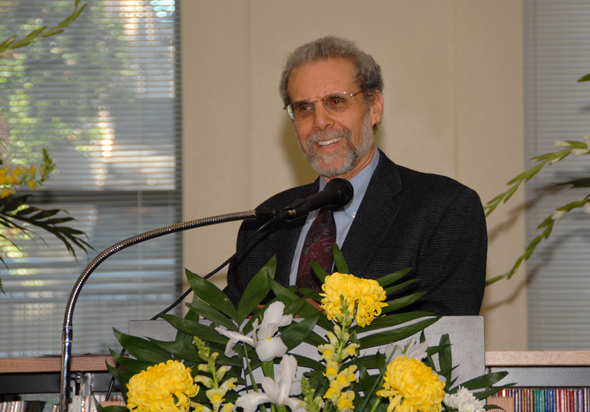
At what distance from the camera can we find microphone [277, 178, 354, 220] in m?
1.15

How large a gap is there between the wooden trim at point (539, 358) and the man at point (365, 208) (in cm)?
14

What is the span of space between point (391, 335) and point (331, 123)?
4.20 feet

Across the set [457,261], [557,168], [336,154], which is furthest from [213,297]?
[557,168]

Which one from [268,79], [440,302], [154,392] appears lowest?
[440,302]

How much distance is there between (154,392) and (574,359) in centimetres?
120

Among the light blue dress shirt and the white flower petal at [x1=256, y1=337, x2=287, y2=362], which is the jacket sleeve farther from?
the white flower petal at [x1=256, y1=337, x2=287, y2=362]

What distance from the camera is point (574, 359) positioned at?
1486 millimetres

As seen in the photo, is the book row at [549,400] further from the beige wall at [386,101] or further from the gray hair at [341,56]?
the beige wall at [386,101]

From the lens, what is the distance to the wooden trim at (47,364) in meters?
1.73

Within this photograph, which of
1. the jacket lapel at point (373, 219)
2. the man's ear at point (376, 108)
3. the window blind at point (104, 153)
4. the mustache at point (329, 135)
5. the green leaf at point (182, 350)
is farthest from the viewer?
the window blind at point (104, 153)

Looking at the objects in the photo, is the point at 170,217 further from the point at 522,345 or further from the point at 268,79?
the point at 522,345

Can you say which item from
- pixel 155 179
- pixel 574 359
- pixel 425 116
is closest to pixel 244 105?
pixel 155 179

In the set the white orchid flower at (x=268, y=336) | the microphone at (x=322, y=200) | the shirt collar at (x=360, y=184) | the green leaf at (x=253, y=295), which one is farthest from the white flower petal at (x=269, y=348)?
the shirt collar at (x=360, y=184)

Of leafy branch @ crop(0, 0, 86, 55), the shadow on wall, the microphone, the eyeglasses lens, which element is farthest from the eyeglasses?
the shadow on wall
